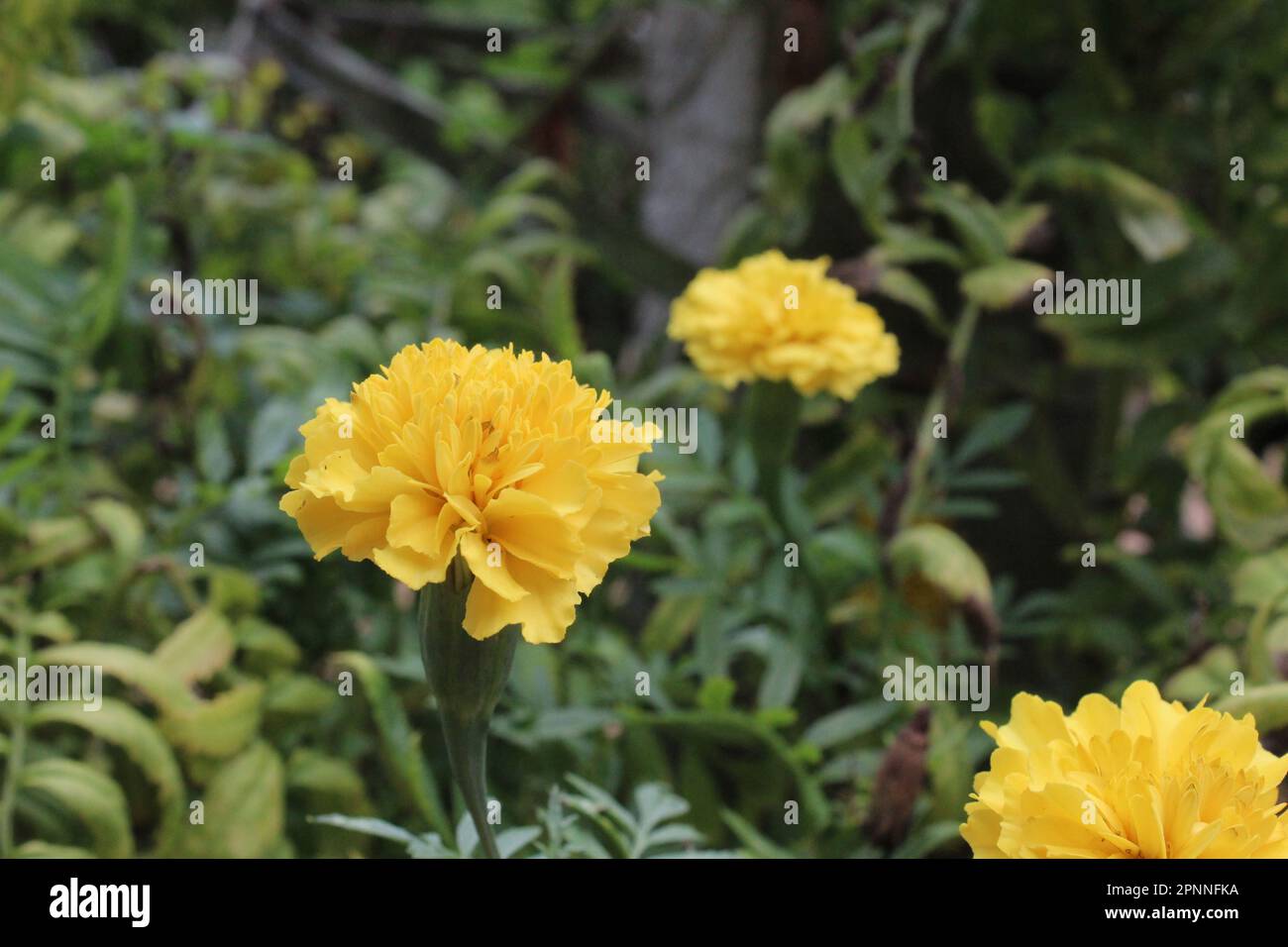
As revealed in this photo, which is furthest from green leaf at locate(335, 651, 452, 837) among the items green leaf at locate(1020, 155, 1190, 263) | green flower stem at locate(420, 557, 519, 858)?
green leaf at locate(1020, 155, 1190, 263)

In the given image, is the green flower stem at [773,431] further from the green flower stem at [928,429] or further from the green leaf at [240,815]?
the green leaf at [240,815]

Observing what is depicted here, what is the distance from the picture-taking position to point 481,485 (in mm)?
332

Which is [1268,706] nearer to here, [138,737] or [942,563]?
[942,563]

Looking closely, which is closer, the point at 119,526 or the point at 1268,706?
the point at 1268,706

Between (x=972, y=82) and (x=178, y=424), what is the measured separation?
2.00 ft

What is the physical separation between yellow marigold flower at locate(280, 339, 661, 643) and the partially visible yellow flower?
0.83 ft

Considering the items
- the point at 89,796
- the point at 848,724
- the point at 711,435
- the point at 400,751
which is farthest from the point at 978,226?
the point at 89,796

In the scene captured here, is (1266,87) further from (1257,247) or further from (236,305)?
(236,305)

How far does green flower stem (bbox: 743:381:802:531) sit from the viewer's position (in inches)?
24.6

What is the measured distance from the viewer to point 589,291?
1171mm

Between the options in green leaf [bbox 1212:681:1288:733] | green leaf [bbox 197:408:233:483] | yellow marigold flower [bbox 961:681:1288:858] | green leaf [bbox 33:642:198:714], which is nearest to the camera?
yellow marigold flower [bbox 961:681:1288:858]

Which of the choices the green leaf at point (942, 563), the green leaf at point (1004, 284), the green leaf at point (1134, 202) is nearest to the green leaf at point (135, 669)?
the green leaf at point (942, 563)

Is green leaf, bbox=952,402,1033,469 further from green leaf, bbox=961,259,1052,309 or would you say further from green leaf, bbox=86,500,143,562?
green leaf, bbox=86,500,143,562

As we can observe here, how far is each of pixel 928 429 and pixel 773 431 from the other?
0.42 ft
